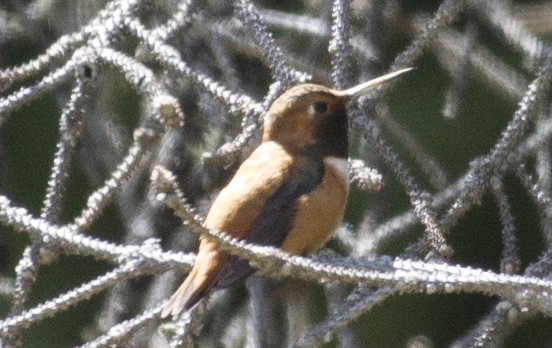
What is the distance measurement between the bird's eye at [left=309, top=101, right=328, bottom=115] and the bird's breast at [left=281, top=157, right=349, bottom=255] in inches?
10.4

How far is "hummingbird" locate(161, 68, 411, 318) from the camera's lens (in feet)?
10.0

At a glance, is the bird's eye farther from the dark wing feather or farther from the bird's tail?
the bird's tail

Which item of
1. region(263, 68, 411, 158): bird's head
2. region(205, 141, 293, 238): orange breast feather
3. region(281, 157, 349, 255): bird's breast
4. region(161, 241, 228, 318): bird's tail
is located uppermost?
region(263, 68, 411, 158): bird's head

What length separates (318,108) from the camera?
11.8 ft

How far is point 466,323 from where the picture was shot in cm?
454

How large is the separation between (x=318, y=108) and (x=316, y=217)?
1.38 ft

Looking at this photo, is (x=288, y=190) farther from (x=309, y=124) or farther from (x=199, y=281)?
(x=199, y=281)

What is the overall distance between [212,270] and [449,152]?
1.66m

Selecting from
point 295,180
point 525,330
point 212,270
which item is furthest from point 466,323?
point 212,270

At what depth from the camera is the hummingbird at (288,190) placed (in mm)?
3051

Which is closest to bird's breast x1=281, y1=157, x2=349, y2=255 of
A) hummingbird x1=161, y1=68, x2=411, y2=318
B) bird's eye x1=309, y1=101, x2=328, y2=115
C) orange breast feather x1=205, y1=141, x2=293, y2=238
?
hummingbird x1=161, y1=68, x2=411, y2=318

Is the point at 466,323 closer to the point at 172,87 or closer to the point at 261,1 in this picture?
the point at 261,1

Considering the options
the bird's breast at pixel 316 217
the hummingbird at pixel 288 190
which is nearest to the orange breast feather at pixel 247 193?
the hummingbird at pixel 288 190

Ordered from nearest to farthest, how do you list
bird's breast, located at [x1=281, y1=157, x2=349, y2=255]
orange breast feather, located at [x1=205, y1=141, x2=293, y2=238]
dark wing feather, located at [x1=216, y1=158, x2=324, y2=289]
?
dark wing feather, located at [x1=216, y1=158, x2=324, y2=289], orange breast feather, located at [x1=205, y1=141, x2=293, y2=238], bird's breast, located at [x1=281, y1=157, x2=349, y2=255]
